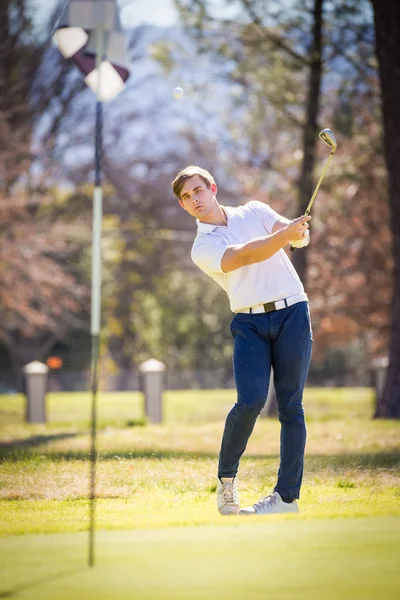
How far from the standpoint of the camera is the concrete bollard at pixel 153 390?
651 inches

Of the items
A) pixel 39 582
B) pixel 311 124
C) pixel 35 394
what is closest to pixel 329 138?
pixel 39 582

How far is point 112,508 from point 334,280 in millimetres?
20787

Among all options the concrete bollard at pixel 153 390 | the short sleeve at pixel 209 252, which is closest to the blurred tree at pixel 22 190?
the concrete bollard at pixel 153 390

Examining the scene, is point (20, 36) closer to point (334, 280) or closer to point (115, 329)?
point (334, 280)

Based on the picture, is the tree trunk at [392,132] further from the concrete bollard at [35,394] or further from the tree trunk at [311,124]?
the concrete bollard at [35,394]

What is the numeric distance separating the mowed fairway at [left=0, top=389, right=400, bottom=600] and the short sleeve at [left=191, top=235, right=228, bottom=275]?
48.8 inches

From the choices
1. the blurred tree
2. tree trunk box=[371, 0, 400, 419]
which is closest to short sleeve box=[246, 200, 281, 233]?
tree trunk box=[371, 0, 400, 419]

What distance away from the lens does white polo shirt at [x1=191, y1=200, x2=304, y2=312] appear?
16.8 ft

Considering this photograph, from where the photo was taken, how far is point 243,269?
17.0 ft

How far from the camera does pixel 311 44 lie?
1644cm

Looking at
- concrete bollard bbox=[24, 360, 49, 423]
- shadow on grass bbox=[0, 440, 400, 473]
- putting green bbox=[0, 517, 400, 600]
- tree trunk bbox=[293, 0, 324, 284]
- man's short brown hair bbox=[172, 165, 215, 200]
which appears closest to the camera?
putting green bbox=[0, 517, 400, 600]

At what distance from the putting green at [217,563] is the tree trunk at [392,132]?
9284 millimetres

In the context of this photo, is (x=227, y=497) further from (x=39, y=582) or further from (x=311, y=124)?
(x=311, y=124)

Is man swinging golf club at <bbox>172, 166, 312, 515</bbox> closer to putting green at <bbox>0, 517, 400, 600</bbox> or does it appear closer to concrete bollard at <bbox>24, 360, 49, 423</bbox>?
putting green at <bbox>0, 517, 400, 600</bbox>
